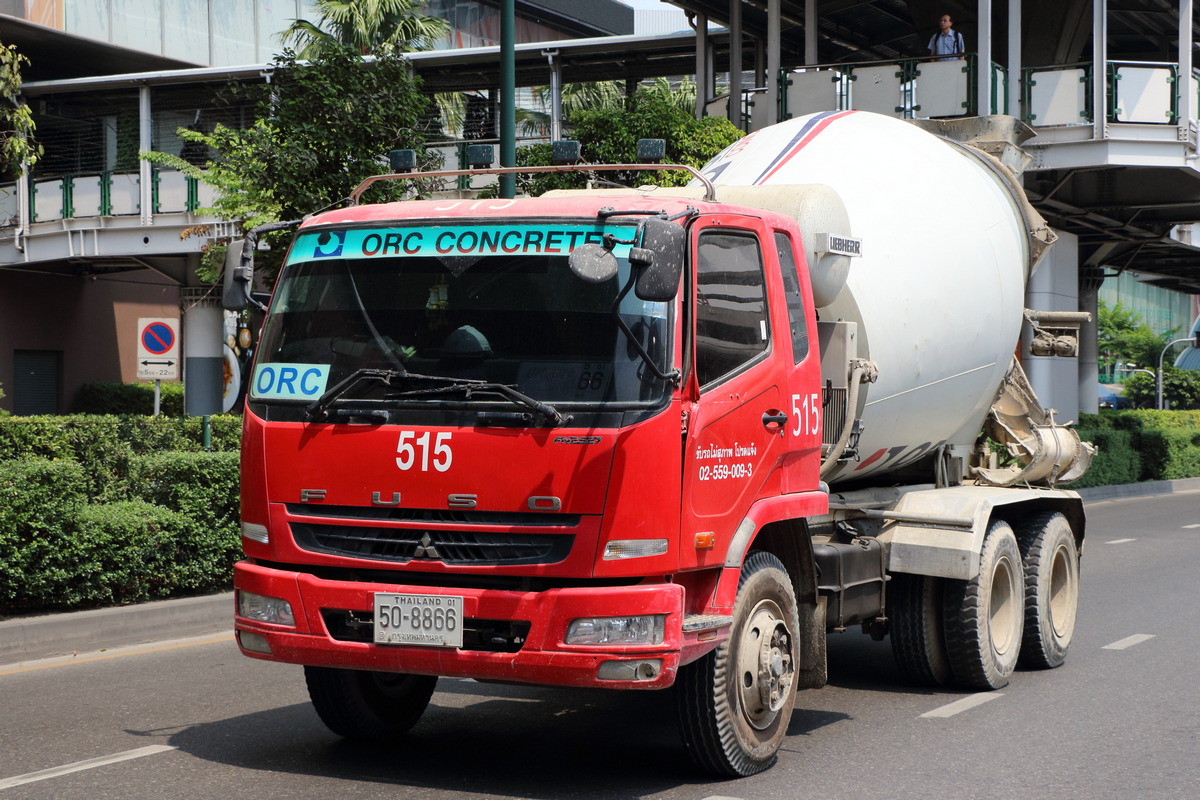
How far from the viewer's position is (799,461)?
6.70 metres

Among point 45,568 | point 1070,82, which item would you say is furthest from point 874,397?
point 1070,82

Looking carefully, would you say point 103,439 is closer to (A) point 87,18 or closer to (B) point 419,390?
(B) point 419,390

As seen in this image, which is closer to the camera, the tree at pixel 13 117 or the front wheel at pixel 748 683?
the front wheel at pixel 748 683

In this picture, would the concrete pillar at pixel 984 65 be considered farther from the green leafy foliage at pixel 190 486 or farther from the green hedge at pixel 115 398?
the green hedge at pixel 115 398

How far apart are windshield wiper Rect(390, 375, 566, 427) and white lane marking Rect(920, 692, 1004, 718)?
3358 millimetres

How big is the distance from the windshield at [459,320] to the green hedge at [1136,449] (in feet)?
75.2

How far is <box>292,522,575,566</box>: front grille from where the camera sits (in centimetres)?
557

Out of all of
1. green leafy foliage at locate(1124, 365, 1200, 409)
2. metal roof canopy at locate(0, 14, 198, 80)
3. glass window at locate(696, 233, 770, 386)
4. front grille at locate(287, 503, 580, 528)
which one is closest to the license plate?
front grille at locate(287, 503, 580, 528)

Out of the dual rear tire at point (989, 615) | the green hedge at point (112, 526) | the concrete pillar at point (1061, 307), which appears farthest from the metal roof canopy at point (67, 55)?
the dual rear tire at point (989, 615)

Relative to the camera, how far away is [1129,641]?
404 inches

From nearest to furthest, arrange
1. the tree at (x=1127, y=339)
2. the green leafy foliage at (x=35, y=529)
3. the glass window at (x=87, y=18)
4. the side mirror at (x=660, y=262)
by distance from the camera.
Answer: the side mirror at (x=660, y=262), the green leafy foliage at (x=35, y=529), the glass window at (x=87, y=18), the tree at (x=1127, y=339)

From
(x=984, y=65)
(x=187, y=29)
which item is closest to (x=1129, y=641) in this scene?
(x=984, y=65)

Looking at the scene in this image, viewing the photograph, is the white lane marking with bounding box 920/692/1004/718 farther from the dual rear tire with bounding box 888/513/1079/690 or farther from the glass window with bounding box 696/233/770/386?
the glass window with bounding box 696/233/770/386

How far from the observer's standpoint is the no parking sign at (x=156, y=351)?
1720 centimetres
